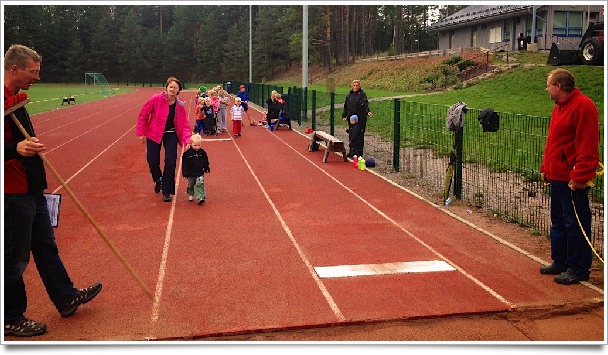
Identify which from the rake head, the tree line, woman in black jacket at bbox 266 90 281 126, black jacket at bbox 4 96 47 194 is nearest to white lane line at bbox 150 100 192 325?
black jacket at bbox 4 96 47 194

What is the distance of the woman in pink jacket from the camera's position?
31.1 feet

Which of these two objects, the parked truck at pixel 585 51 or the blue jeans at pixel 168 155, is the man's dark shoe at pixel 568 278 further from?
the parked truck at pixel 585 51

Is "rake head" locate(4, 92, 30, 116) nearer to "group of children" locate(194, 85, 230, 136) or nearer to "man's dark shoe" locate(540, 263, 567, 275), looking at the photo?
"man's dark shoe" locate(540, 263, 567, 275)

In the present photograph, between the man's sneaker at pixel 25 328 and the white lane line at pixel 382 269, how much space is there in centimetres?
249

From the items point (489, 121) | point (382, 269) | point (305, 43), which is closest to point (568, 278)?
point (382, 269)

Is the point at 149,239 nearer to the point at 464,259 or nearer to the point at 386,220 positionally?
the point at 386,220

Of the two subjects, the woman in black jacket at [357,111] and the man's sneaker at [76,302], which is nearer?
the man's sneaker at [76,302]

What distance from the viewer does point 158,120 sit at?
9516 mm

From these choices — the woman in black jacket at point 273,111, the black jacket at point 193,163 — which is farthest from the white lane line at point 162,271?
the woman in black jacket at point 273,111

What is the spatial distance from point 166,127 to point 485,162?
5.26 metres

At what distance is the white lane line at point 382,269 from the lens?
6.10 meters

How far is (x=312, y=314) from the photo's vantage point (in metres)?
5.04
